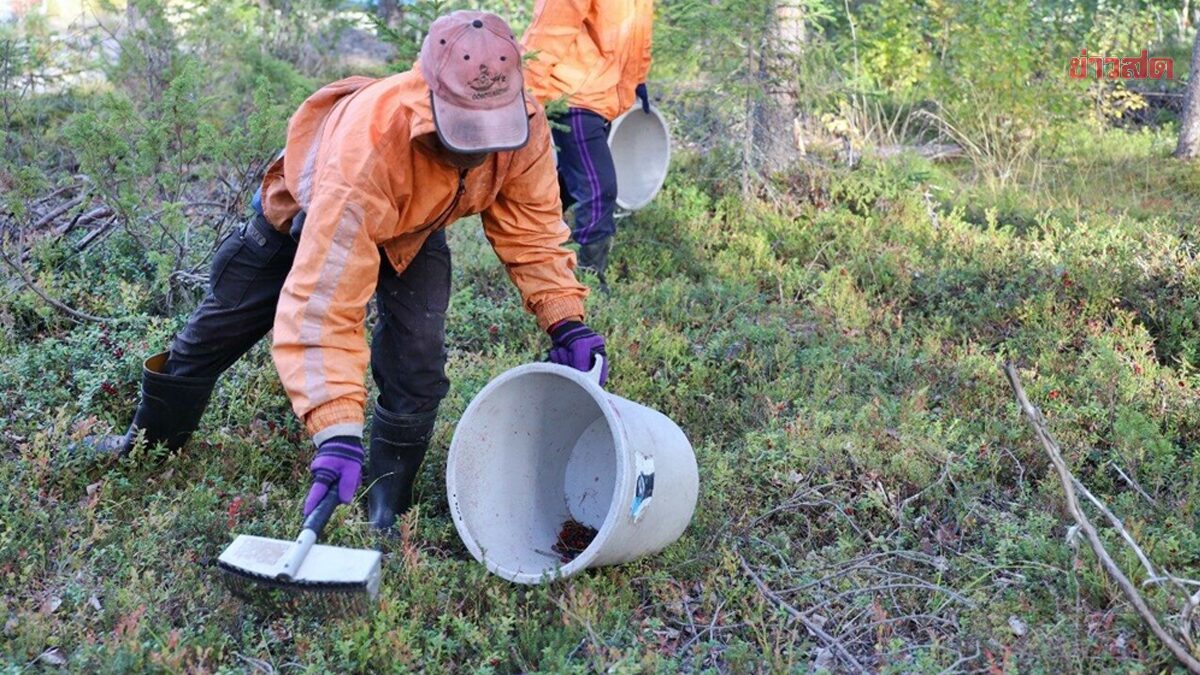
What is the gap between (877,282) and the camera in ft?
21.8

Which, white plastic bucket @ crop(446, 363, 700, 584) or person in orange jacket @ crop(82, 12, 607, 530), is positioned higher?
person in orange jacket @ crop(82, 12, 607, 530)

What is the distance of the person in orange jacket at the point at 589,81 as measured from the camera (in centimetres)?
605

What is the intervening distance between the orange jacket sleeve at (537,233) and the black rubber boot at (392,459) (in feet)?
1.92

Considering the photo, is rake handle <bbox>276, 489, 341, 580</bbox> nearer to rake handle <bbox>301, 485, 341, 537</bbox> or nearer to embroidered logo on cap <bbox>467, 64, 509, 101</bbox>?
rake handle <bbox>301, 485, 341, 537</bbox>

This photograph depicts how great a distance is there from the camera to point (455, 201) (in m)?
3.53

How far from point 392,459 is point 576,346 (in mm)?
786

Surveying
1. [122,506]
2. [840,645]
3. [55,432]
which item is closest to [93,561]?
[122,506]

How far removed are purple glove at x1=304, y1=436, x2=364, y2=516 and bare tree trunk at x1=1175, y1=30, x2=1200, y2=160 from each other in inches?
334

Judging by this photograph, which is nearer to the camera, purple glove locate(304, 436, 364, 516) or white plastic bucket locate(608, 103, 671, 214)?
purple glove locate(304, 436, 364, 516)

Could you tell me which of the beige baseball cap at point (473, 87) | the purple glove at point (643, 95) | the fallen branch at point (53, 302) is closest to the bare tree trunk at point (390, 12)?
the purple glove at point (643, 95)

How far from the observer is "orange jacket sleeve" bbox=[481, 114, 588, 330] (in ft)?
12.2

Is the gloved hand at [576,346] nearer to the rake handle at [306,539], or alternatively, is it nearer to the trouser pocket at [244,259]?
the trouser pocket at [244,259]

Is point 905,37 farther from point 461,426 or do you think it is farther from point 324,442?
point 324,442

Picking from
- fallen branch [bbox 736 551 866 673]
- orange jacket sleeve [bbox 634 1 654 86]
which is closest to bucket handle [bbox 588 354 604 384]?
fallen branch [bbox 736 551 866 673]
